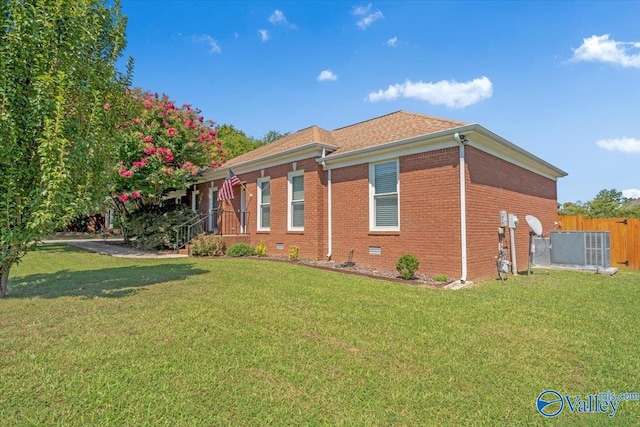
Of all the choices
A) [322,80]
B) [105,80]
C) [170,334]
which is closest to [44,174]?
[105,80]

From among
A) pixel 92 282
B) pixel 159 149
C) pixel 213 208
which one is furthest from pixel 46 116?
pixel 213 208

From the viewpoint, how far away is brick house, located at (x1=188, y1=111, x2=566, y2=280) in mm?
7871

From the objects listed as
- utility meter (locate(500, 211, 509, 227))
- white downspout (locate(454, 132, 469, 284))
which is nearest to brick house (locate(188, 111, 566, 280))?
white downspout (locate(454, 132, 469, 284))

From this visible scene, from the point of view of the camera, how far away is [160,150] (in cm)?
1323

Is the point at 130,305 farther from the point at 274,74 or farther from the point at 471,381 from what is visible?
the point at 274,74

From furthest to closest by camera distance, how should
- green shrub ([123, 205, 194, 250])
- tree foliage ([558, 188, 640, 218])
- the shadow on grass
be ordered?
tree foliage ([558, 188, 640, 218]) < green shrub ([123, 205, 194, 250]) < the shadow on grass

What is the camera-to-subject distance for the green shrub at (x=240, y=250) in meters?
12.4

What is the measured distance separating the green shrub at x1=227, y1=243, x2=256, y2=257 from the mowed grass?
5972mm

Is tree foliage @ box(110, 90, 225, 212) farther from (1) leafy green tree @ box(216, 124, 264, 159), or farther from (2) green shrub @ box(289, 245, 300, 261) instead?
(1) leafy green tree @ box(216, 124, 264, 159)

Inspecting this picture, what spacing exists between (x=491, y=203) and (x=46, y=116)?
930 cm

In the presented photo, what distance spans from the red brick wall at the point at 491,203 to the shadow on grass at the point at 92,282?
21.5 feet

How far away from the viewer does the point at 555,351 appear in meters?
3.78

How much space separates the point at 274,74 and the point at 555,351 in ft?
46.6

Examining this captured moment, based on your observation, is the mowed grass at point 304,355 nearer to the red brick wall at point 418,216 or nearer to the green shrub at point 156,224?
the red brick wall at point 418,216
